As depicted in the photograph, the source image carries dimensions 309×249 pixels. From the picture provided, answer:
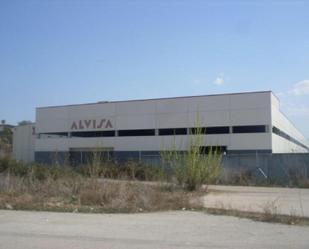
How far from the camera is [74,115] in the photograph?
5772 cm

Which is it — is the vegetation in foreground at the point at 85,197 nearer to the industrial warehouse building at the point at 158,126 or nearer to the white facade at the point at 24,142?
the industrial warehouse building at the point at 158,126

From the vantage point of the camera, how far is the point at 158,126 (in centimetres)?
5247

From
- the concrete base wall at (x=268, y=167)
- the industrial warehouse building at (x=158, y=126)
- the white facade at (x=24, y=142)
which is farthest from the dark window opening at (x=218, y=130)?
the white facade at (x=24, y=142)

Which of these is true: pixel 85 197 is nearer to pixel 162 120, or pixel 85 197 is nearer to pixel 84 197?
pixel 84 197

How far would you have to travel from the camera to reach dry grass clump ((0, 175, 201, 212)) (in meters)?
15.7

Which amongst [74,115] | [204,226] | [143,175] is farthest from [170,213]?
[74,115]

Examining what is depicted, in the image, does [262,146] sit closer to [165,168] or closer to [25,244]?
[165,168]

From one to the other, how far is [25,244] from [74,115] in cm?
4884

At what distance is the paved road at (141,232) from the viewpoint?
380 inches

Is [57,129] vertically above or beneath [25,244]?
above

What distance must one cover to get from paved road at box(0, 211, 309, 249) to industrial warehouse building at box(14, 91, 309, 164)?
30.4 metres

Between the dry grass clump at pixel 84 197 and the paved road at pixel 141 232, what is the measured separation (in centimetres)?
134

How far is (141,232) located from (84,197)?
623cm

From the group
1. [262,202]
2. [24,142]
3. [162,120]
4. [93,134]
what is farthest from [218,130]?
[24,142]
